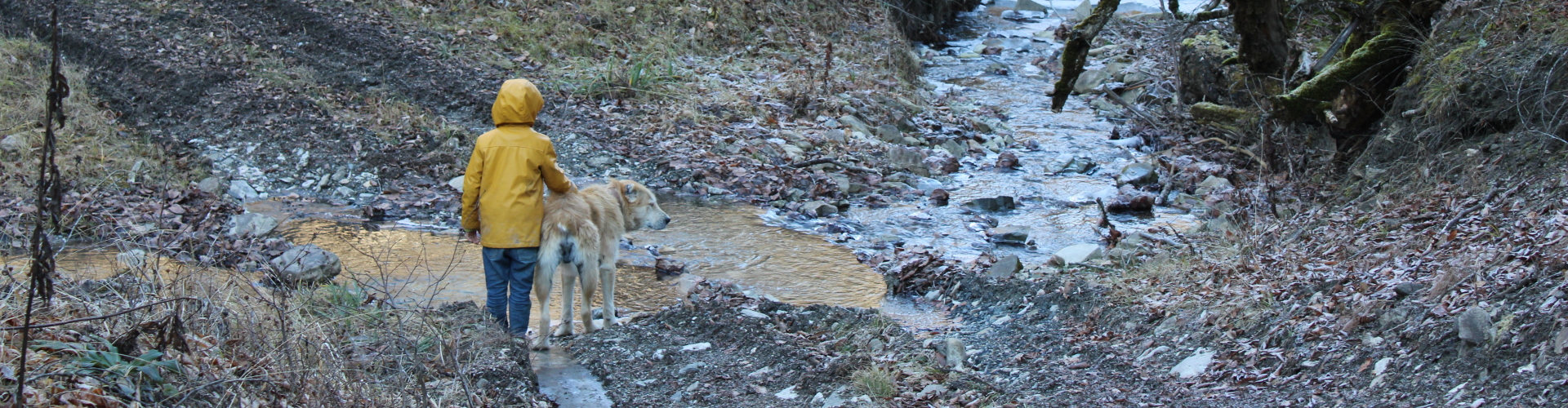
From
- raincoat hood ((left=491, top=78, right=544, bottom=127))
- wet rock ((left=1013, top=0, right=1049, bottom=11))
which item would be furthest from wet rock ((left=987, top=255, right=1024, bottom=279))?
wet rock ((left=1013, top=0, right=1049, bottom=11))

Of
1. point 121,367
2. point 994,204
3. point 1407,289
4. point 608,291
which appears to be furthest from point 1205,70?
point 121,367

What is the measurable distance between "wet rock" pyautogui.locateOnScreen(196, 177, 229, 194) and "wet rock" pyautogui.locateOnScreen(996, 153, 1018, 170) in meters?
7.94

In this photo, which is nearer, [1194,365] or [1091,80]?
[1194,365]

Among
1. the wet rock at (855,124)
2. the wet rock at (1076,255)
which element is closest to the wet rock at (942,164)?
the wet rock at (855,124)

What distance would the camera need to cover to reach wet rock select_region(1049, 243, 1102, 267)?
275 inches

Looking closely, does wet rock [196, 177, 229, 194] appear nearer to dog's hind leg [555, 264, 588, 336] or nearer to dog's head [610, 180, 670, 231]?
dog's head [610, 180, 670, 231]

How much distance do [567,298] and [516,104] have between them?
3.95 feet

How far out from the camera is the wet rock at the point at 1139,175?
34.5 ft

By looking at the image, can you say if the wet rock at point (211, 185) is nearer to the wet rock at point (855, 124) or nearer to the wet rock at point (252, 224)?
the wet rock at point (252, 224)

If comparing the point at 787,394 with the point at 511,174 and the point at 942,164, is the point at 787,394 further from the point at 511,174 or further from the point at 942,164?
the point at 942,164

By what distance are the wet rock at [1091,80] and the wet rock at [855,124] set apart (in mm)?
5246

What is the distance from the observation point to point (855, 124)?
11992 mm

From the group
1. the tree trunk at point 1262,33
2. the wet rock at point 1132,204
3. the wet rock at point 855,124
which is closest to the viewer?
the tree trunk at point 1262,33

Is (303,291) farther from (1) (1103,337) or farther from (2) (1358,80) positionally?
(2) (1358,80)
